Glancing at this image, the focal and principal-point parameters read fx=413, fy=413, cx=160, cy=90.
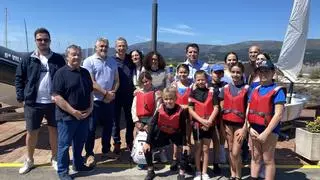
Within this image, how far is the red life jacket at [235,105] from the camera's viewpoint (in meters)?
5.35

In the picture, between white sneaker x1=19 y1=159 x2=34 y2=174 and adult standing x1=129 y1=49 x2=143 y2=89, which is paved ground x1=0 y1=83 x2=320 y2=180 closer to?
white sneaker x1=19 y1=159 x2=34 y2=174

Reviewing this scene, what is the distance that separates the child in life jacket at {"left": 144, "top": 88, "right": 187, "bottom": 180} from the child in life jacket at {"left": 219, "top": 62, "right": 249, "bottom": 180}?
0.61 meters

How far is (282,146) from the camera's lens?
786 cm

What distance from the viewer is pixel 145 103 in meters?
6.02

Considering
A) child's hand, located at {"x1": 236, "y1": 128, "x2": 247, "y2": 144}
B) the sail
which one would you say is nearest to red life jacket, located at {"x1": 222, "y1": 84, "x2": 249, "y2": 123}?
child's hand, located at {"x1": 236, "y1": 128, "x2": 247, "y2": 144}

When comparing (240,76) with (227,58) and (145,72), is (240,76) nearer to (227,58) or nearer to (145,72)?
(227,58)

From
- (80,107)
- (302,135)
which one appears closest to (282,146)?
(302,135)

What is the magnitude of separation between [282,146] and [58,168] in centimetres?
434

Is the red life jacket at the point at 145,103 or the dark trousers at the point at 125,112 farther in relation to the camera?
the dark trousers at the point at 125,112

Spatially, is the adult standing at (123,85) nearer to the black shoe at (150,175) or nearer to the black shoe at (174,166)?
the black shoe at (174,166)

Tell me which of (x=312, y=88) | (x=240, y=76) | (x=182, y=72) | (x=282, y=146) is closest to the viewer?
(x=240, y=76)

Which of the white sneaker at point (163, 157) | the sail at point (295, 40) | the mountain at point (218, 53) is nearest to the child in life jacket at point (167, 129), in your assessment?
the white sneaker at point (163, 157)

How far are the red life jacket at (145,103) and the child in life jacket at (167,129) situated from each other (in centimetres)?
37

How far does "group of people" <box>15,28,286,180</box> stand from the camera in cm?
514
